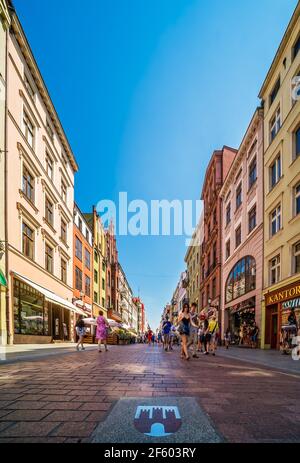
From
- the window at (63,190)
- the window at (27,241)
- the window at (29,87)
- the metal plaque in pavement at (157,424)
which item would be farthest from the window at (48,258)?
the metal plaque in pavement at (157,424)

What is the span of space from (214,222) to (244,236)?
12970 millimetres

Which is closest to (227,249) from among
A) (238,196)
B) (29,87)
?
(238,196)

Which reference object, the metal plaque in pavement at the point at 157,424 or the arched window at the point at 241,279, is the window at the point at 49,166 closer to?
the arched window at the point at 241,279

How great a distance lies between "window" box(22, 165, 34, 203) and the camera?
2008cm

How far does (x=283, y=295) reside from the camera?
17500 millimetres

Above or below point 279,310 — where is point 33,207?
above

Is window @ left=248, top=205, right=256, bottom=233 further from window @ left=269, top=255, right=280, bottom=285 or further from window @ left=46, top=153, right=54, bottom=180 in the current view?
window @ left=46, top=153, right=54, bottom=180

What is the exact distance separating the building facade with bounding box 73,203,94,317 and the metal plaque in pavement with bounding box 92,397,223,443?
30.0 metres

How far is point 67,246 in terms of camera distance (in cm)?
3067

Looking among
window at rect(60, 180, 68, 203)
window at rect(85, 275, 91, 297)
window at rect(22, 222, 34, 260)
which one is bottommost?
window at rect(85, 275, 91, 297)

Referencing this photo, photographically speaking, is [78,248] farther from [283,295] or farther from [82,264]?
[283,295]

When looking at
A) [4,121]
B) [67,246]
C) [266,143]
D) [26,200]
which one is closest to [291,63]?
[266,143]

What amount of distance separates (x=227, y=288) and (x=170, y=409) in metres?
28.4

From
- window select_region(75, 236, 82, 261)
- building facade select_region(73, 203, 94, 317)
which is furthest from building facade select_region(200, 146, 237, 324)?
window select_region(75, 236, 82, 261)
